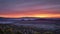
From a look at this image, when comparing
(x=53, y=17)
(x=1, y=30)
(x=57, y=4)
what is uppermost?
(x=57, y=4)

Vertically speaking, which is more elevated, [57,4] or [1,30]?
[57,4]

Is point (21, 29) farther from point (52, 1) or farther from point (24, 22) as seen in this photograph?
point (52, 1)

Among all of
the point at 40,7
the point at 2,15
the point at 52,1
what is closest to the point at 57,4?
the point at 52,1

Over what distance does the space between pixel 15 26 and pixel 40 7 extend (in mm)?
292

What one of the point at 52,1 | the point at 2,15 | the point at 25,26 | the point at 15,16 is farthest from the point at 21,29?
the point at 52,1

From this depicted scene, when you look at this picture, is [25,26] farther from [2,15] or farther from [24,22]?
[2,15]

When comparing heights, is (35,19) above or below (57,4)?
below

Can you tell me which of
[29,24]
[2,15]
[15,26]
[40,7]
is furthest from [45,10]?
[2,15]

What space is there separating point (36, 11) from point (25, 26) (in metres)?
0.18

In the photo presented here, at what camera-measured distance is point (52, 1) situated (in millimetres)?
1140

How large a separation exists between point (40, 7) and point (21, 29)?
0.27 meters

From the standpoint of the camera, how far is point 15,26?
3.75ft

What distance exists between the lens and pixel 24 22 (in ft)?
3.72

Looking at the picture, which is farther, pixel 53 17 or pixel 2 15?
pixel 2 15
